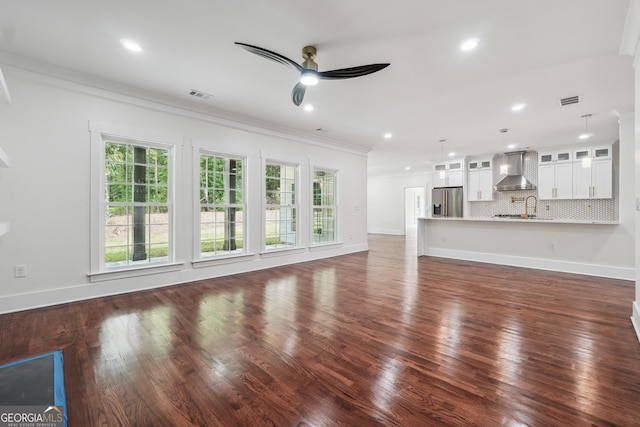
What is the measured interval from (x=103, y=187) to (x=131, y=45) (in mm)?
1913

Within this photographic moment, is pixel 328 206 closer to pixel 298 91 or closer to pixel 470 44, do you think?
pixel 298 91

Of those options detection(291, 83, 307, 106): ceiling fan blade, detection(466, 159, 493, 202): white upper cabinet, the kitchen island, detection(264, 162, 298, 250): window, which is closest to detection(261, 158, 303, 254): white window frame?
detection(264, 162, 298, 250): window

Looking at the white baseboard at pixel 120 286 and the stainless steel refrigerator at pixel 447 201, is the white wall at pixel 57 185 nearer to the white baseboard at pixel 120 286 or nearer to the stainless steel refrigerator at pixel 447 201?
the white baseboard at pixel 120 286

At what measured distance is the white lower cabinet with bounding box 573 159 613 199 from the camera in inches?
260

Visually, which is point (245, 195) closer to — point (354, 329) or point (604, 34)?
point (354, 329)

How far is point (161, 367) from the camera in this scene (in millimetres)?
2049

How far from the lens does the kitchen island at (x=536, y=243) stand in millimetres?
4727

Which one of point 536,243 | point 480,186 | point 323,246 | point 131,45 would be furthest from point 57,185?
point 480,186

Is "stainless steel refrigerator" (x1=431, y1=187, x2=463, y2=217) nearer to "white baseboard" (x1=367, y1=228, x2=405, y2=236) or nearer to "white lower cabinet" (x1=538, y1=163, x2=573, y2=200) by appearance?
"white lower cabinet" (x1=538, y1=163, x2=573, y2=200)

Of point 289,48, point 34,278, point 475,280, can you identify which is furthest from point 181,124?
point 475,280

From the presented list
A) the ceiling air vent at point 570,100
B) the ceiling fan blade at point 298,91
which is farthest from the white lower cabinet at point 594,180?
the ceiling fan blade at point 298,91

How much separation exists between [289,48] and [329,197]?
439 cm

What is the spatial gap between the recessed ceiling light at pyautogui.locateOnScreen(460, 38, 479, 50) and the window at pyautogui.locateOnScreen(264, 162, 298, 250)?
151 inches

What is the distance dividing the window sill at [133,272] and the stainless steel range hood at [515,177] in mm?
8376
